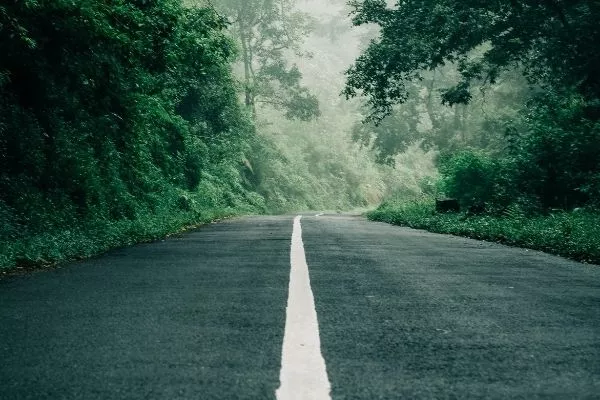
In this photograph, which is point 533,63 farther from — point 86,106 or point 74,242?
point 74,242

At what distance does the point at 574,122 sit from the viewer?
22.2m

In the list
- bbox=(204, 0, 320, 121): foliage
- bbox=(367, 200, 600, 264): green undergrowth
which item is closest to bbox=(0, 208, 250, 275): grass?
bbox=(367, 200, 600, 264): green undergrowth

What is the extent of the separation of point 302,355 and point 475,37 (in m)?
20.3

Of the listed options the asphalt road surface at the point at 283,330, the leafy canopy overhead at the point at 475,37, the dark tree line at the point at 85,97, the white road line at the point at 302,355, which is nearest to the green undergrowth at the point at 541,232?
the asphalt road surface at the point at 283,330

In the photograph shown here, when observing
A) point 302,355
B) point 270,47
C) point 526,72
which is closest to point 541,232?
point 302,355

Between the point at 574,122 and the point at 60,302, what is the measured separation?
19615 mm

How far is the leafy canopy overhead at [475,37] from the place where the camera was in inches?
838

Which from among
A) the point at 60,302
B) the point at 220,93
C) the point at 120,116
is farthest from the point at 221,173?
the point at 60,302

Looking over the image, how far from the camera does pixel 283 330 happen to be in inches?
183

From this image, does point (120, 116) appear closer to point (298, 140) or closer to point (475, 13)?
point (475, 13)

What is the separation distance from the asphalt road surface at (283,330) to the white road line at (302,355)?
0.06 meters

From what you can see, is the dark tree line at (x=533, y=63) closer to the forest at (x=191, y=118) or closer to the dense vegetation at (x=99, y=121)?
the forest at (x=191, y=118)

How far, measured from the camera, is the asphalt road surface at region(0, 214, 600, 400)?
11.0 feet

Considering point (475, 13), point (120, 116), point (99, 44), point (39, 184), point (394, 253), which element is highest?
point (475, 13)
